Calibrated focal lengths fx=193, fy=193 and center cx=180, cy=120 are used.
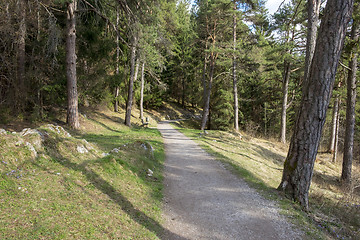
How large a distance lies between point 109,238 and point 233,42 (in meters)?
18.0

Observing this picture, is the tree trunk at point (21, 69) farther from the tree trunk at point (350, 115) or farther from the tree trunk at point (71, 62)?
the tree trunk at point (350, 115)

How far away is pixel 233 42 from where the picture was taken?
17.5 m

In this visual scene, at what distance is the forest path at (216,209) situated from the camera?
3.71 meters

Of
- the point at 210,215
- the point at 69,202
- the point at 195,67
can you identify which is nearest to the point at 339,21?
the point at 210,215

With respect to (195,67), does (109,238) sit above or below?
below

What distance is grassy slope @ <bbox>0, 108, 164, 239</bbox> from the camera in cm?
262

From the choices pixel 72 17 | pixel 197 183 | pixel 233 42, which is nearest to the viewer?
pixel 197 183

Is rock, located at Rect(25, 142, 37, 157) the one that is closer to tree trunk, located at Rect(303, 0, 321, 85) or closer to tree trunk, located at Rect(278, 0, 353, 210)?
tree trunk, located at Rect(278, 0, 353, 210)

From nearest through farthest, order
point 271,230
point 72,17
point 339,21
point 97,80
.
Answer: point 271,230 < point 339,21 < point 72,17 < point 97,80

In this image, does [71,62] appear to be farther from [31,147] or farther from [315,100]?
[315,100]

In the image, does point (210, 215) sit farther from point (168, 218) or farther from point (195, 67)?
point (195, 67)

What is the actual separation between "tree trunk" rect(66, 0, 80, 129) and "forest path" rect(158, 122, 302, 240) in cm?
655

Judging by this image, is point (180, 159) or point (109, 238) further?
point (180, 159)

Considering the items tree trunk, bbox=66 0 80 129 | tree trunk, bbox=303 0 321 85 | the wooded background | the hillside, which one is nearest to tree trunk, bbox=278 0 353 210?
the wooded background
